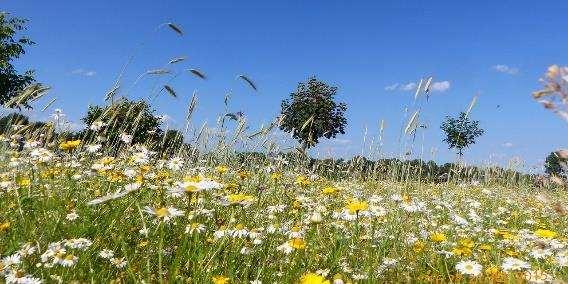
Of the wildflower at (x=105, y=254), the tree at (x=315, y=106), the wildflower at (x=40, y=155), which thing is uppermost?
the tree at (x=315, y=106)

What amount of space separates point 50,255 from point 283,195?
3051 mm

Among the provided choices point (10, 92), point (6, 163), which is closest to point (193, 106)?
point (6, 163)

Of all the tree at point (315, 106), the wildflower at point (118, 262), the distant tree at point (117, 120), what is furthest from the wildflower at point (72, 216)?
the tree at point (315, 106)

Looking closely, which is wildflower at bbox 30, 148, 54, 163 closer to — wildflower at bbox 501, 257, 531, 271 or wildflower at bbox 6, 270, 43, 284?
wildflower at bbox 6, 270, 43, 284

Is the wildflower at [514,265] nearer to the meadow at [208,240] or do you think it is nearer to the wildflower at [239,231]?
Answer: the meadow at [208,240]

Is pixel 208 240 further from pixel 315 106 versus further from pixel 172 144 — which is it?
pixel 315 106

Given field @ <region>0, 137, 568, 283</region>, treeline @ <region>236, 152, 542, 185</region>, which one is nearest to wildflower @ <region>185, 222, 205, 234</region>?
field @ <region>0, 137, 568, 283</region>

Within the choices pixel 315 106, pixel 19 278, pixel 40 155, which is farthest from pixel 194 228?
pixel 315 106

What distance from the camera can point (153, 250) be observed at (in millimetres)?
3375

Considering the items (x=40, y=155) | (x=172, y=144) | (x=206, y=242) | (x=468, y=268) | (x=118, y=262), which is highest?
(x=172, y=144)

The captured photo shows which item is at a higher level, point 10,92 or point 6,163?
point 10,92

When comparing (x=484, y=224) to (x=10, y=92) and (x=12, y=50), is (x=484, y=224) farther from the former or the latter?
(x=10, y=92)

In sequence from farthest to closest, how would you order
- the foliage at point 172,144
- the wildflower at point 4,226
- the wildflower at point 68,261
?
the foliage at point 172,144
the wildflower at point 4,226
the wildflower at point 68,261

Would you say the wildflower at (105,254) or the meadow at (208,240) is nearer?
the meadow at (208,240)
